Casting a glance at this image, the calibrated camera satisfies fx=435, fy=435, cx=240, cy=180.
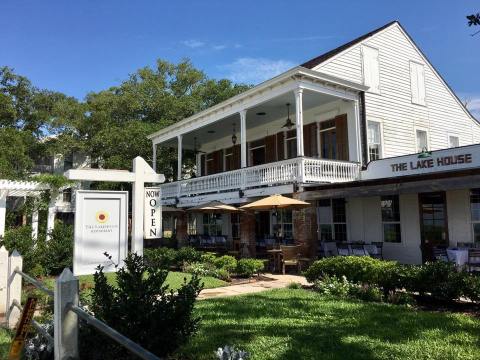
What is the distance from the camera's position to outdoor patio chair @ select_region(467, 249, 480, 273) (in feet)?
37.5

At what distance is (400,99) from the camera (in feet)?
63.6

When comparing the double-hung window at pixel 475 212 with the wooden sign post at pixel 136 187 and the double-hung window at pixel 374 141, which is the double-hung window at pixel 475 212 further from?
the wooden sign post at pixel 136 187

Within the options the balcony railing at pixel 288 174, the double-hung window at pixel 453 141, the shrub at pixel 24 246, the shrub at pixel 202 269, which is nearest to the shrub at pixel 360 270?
the shrub at pixel 202 269

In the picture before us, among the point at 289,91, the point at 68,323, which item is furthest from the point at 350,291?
the point at 289,91

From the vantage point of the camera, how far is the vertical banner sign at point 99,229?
6969mm

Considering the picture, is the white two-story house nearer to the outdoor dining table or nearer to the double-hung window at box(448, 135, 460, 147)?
the double-hung window at box(448, 135, 460, 147)

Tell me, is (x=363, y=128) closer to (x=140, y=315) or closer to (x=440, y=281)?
(x=440, y=281)

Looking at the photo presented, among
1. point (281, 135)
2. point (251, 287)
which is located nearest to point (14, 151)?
point (281, 135)

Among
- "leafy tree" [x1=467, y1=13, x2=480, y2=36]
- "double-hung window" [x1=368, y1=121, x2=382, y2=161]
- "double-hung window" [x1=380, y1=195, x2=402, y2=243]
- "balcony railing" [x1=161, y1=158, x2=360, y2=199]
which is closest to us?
"leafy tree" [x1=467, y1=13, x2=480, y2=36]

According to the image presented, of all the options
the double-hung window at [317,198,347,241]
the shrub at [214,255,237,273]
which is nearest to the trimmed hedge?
the shrub at [214,255,237,273]

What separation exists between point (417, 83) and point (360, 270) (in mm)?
13565

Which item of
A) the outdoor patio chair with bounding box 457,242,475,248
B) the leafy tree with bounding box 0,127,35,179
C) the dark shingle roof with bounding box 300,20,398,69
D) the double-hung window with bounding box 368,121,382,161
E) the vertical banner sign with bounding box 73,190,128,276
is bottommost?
the outdoor patio chair with bounding box 457,242,475,248

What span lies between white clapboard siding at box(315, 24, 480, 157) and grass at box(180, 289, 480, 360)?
1164 cm

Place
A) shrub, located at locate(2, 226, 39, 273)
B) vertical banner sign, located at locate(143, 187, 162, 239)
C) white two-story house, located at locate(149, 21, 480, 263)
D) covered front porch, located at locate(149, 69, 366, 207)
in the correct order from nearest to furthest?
1. vertical banner sign, located at locate(143, 187, 162, 239)
2. shrub, located at locate(2, 226, 39, 273)
3. white two-story house, located at locate(149, 21, 480, 263)
4. covered front porch, located at locate(149, 69, 366, 207)
